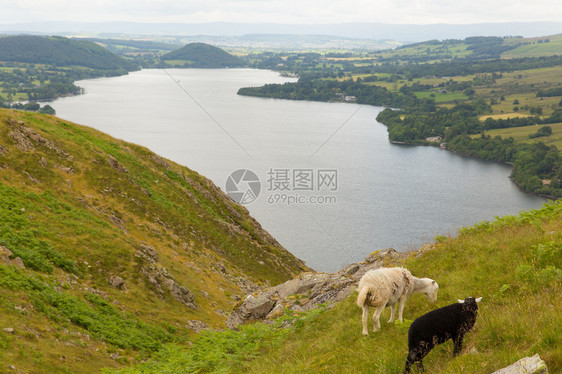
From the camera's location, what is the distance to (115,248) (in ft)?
76.3

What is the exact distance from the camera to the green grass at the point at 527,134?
14769 cm

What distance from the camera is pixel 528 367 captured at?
6.05 metres

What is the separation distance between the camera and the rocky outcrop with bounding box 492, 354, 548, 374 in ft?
19.5

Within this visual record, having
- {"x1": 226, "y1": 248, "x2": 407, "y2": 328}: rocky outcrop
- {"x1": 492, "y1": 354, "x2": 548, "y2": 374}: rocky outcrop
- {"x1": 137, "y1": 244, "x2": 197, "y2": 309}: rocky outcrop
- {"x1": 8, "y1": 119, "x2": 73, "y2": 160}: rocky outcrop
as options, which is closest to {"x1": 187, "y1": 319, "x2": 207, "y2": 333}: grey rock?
{"x1": 137, "y1": 244, "x2": 197, "y2": 309}: rocky outcrop

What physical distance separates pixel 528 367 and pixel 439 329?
5.76 feet

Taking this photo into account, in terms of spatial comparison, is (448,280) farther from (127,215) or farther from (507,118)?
(507,118)

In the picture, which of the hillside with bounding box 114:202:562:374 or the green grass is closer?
the hillside with bounding box 114:202:562:374

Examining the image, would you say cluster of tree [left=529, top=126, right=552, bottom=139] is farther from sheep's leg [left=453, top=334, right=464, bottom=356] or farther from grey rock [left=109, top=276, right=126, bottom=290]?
sheep's leg [left=453, top=334, right=464, bottom=356]

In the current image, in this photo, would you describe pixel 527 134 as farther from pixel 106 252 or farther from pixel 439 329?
pixel 439 329

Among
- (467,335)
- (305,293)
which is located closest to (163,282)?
(305,293)

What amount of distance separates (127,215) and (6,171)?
301 inches

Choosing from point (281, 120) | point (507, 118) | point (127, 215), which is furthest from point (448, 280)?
point (507, 118)

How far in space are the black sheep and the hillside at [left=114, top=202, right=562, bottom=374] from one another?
0.25 metres

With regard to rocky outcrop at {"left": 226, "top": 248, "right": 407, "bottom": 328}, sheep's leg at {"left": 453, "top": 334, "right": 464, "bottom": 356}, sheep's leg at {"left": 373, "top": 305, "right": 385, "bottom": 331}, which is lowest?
rocky outcrop at {"left": 226, "top": 248, "right": 407, "bottom": 328}
